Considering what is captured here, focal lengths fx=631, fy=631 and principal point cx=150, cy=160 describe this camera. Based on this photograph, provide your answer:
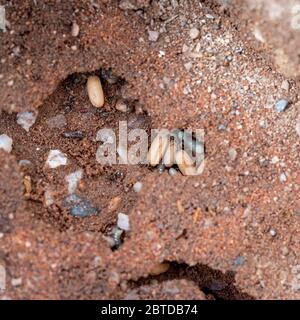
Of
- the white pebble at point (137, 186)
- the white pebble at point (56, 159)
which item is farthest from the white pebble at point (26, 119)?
the white pebble at point (137, 186)

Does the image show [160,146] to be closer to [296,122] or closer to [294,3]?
[296,122]

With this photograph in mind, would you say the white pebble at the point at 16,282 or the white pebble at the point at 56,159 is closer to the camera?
the white pebble at the point at 16,282

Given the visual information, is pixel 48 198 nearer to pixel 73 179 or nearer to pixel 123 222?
pixel 73 179

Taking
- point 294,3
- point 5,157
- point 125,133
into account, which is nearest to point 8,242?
point 5,157

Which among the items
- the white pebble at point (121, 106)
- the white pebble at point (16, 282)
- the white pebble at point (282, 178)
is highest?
the white pebble at point (121, 106)

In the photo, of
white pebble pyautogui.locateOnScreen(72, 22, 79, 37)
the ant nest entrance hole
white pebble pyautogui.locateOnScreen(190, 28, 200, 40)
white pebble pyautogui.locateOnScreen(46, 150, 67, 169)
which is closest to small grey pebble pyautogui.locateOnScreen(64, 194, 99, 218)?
the ant nest entrance hole

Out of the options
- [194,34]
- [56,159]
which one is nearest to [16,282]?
[56,159]

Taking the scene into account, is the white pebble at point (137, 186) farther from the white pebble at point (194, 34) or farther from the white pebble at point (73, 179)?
the white pebble at point (194, 34)
